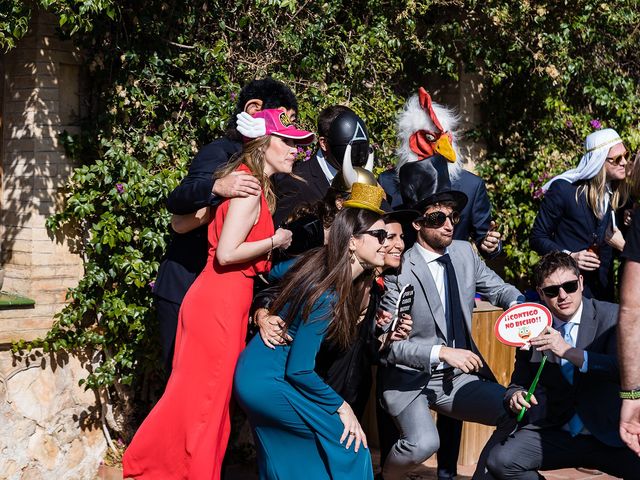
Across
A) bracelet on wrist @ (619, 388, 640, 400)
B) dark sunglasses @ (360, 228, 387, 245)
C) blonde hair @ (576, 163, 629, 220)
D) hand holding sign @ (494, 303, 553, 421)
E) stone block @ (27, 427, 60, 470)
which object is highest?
blonde hair @ (576, 163, 629, 220)

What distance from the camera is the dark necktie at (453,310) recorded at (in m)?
5.24

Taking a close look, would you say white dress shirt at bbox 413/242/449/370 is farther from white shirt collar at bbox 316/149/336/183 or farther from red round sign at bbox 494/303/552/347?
red round sign at bbox 494/303/552/347

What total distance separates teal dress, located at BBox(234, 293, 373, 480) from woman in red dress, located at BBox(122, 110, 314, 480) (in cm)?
27

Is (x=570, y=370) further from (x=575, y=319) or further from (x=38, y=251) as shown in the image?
(x=38, y=251)

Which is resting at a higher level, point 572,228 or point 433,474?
point 572,228

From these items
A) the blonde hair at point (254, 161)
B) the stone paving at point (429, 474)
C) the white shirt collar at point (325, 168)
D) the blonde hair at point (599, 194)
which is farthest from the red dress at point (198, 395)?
the blonde hair at point (599, 194)

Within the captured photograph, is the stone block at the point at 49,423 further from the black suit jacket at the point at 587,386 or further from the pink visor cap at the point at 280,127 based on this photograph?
the black suit jacket at the point at 587,386

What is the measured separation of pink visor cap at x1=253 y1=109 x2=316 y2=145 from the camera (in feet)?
15.8

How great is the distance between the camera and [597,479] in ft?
20.5

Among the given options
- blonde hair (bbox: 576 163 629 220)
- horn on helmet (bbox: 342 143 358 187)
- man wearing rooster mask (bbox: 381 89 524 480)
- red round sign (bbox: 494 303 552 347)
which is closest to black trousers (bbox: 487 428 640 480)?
man wearing rooster mask (bbox: 381 89 524 480)

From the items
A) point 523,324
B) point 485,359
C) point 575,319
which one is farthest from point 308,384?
point 485,359

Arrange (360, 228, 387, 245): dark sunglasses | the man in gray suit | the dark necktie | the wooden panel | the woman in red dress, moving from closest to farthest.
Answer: (360, 228, 387, 245): dark sunglasses < the woman in red dress < the man in gray suit < the dark necktie < the wooden panel

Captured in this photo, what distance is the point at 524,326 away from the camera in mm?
4543

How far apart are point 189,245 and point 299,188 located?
655 mm
